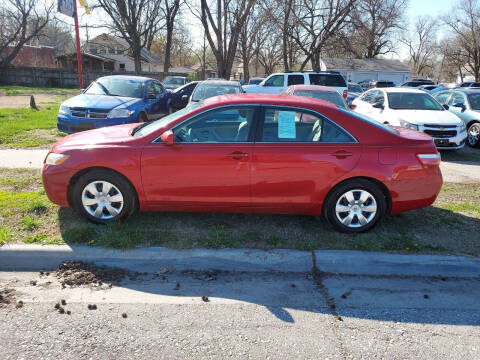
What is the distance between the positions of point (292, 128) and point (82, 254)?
8.59 ft

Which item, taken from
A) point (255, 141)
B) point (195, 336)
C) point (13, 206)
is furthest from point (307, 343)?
point (13, 206)

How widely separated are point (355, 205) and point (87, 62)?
5347 centimetres

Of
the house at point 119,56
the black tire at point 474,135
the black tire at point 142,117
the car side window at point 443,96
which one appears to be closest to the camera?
the black tire at point 142,117

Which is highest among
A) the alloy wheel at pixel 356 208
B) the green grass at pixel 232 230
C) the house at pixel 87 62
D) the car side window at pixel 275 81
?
the house at pixel 87 62

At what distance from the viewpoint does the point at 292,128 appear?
13.7 ft

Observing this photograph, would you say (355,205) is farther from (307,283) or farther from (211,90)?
(211,90)

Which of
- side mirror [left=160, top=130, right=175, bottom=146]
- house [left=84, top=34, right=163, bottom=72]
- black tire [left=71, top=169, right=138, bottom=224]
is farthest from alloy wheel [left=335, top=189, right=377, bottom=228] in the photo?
house [left=84, top=34, right=163, bottom=72]

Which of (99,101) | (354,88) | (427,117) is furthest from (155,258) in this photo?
(354,88)

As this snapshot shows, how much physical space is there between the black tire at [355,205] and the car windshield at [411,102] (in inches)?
249

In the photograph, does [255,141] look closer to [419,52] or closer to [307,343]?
[307,343]

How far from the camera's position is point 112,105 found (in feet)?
28.2

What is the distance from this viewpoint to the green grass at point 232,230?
3.97 meters

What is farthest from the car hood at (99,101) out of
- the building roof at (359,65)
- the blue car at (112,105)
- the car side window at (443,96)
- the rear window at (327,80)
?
the building roof at (359,65)

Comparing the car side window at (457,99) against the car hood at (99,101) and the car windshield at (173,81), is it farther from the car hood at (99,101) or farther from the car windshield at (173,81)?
the car windshield at (173,81)
